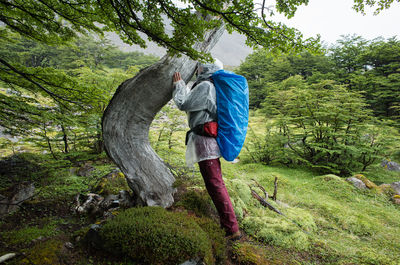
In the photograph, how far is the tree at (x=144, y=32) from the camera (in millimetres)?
1666

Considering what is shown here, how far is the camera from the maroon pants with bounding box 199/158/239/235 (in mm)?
2375

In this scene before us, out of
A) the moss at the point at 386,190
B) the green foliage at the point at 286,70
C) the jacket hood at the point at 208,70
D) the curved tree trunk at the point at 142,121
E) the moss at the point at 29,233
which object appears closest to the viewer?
the moss at the point at 29,233

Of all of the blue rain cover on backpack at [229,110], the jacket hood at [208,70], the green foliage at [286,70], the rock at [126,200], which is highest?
the green foliage at [286,70]

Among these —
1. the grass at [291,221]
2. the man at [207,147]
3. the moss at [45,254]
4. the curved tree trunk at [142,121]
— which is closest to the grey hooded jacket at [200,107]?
the man at [207,147]

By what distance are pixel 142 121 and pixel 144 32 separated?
1458mm

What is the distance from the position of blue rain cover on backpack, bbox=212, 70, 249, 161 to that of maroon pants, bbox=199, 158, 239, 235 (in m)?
0.28

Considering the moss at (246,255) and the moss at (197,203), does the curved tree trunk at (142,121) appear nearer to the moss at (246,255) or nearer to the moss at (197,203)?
the moss at (197,203)

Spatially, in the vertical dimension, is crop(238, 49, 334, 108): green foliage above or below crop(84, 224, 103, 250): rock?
above

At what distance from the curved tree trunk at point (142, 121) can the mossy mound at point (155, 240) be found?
88 cm

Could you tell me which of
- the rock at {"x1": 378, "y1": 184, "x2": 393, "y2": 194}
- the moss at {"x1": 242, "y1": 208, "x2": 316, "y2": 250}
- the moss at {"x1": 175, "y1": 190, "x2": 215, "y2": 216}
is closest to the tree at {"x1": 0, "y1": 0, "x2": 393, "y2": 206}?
the moss at {"x1": 175, "y1": 190, "x2": 215, "y2": 216}

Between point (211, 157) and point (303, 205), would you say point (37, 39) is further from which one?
point (303, 205)

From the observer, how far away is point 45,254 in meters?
1.79

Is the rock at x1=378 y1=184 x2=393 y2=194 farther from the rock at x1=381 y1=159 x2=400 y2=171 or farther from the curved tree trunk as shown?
the curved tree trunk

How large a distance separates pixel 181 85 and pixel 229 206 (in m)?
1.79
